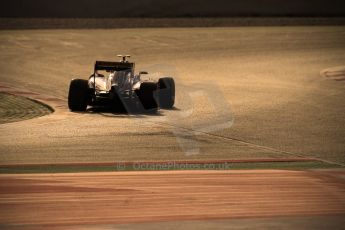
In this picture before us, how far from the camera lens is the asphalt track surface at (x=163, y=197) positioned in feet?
22.8

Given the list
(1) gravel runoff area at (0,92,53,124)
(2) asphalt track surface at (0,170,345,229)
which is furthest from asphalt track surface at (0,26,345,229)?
(1) gravel runoff area at (0,92,53,124)

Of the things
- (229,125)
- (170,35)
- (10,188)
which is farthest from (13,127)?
(170,35)

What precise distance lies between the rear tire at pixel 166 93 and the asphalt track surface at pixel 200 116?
0.71 feet

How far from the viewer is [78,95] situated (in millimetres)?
13719

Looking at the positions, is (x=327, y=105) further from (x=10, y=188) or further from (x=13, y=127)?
(x=10, y=188)

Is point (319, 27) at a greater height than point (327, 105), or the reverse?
point (319, 27)

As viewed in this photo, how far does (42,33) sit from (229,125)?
15120mm

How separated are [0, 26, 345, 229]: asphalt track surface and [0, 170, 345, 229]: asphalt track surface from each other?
0.07 ft

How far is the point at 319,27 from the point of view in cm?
2798

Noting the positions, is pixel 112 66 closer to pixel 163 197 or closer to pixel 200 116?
pixel 200 116

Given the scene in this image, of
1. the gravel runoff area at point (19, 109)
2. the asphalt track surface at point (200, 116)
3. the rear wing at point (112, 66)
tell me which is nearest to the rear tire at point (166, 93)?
the asphalt track surface at point (200, 116)

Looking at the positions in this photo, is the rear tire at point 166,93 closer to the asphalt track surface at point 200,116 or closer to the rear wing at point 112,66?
the asphalt track surface at point 200,116

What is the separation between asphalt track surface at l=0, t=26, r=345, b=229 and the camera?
7906mm

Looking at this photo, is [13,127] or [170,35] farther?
[170,35]
